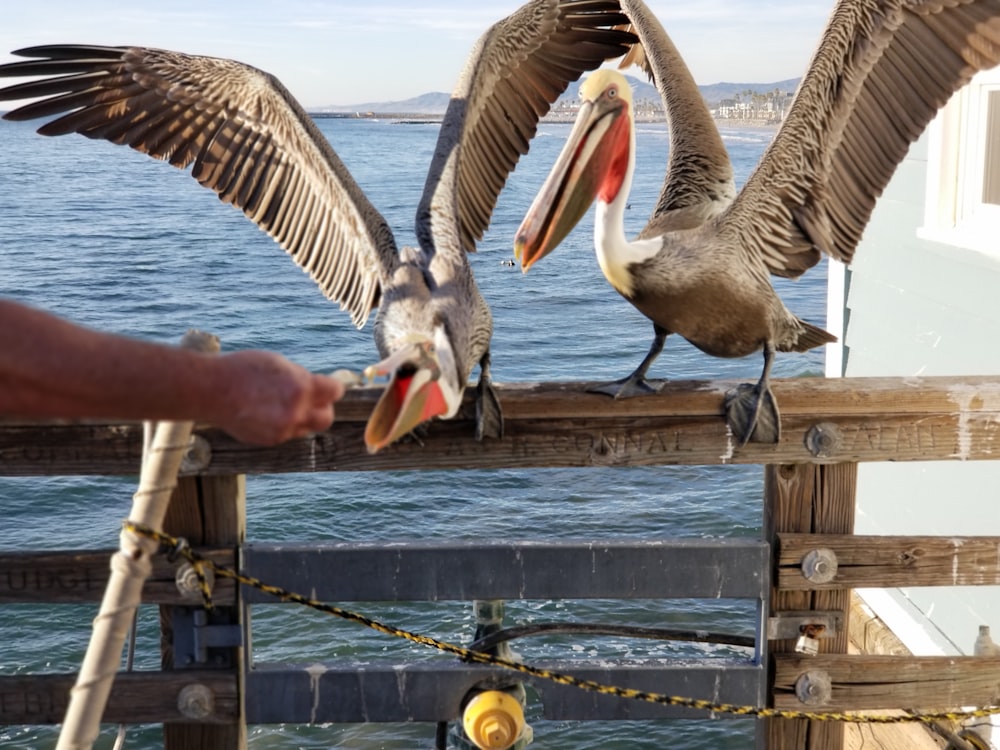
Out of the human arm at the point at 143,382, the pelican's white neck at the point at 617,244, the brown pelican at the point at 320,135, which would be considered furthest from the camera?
the brown pelican at the point at 320,135

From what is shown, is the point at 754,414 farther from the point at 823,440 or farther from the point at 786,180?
the point at 786,180

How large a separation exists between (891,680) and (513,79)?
212 centimetres

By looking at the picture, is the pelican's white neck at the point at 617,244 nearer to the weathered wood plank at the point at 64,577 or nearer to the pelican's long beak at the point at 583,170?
the pelican's long beak at the point at 583,170

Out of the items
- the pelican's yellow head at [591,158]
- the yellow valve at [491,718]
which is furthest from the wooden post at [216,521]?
the pelican's yellow head at [591,158]

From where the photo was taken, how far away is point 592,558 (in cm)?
268

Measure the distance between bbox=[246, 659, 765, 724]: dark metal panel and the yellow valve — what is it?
1.6 inches

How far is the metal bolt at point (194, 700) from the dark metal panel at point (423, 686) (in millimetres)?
98

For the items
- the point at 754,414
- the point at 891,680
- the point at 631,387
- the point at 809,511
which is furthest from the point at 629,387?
the point at 891,680

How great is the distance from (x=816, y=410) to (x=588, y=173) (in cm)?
82

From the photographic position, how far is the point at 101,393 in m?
1.04

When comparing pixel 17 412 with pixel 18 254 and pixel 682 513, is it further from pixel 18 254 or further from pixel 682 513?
pixel 18 254

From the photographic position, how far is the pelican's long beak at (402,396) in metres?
1.95

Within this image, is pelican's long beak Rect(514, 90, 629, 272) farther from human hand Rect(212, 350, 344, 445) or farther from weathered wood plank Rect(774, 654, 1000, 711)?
human hand Rect(212, 350, 344, 445)

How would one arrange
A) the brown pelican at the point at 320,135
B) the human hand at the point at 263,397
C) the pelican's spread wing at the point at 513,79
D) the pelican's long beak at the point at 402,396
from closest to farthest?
the human hand at the point at 263,397 → the pelican's long beak at the point at 402,396 → the brown pelican at the point at 320,135 → the pelican's spread wing at the point at 513,79
